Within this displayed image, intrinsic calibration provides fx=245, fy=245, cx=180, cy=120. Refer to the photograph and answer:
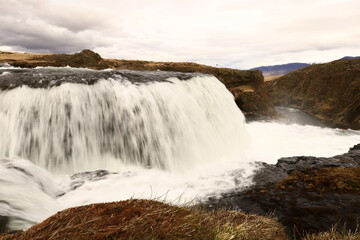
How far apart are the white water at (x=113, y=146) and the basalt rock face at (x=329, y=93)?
45.2ft

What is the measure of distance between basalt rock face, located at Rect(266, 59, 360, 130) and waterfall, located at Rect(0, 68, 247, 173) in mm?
15200

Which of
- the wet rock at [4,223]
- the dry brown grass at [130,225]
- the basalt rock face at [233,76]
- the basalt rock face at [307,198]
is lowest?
the basalt rock face at [307,198]

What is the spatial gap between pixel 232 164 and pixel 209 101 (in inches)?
188

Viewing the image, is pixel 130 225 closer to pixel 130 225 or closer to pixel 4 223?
pixel 130 225

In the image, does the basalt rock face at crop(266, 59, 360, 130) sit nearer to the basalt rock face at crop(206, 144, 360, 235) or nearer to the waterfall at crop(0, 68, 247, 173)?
the waterfall at crop(0, 68, 247, 173)

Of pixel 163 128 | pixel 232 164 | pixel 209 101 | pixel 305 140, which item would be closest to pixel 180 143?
pixel 163 128

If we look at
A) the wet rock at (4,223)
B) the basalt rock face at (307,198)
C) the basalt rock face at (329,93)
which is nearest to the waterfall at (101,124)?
the basalt rock face at (307,198)

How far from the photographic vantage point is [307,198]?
5715 mm

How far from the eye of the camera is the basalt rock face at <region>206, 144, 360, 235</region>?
16.3ft

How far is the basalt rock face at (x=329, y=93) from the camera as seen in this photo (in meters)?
21.5

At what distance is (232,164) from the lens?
10.1 meters

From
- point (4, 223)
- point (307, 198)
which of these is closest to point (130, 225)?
point (4, 223)

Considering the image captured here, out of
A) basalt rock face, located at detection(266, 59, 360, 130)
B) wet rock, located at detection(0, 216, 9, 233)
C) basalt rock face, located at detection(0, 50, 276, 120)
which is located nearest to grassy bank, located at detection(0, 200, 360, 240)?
wet rock, located at detection(0, 216, 9, 233)

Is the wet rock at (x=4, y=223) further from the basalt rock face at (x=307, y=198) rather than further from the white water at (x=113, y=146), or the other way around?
the basalt rock face at (x=307, y=198)
